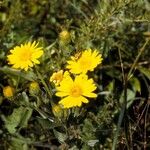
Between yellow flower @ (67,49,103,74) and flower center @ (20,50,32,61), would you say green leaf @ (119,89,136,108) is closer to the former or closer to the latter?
yellow flower @ (67,49,103,74)

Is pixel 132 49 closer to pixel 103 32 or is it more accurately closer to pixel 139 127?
pixel 103 32

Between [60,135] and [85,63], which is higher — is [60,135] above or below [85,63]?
below

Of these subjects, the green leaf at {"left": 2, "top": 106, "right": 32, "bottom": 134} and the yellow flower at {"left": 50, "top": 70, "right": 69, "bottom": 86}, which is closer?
the yellow flower at {"left": 50, "top": 70, "right": 69, "bottom": 86}

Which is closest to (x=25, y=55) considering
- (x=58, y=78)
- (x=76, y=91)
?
(x=58, y=78)

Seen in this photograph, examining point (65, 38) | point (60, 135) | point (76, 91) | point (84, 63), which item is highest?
point (65, 38)

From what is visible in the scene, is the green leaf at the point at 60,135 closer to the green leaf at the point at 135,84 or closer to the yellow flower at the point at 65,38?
the yellow flower at the point at 65,38

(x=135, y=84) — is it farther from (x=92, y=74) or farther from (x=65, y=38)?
(x=65, y=38)

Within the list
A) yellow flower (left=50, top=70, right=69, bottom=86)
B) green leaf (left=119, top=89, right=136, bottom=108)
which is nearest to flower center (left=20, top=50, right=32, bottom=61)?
yellow flower (left=50, top=70, right=69, bottom=86)
